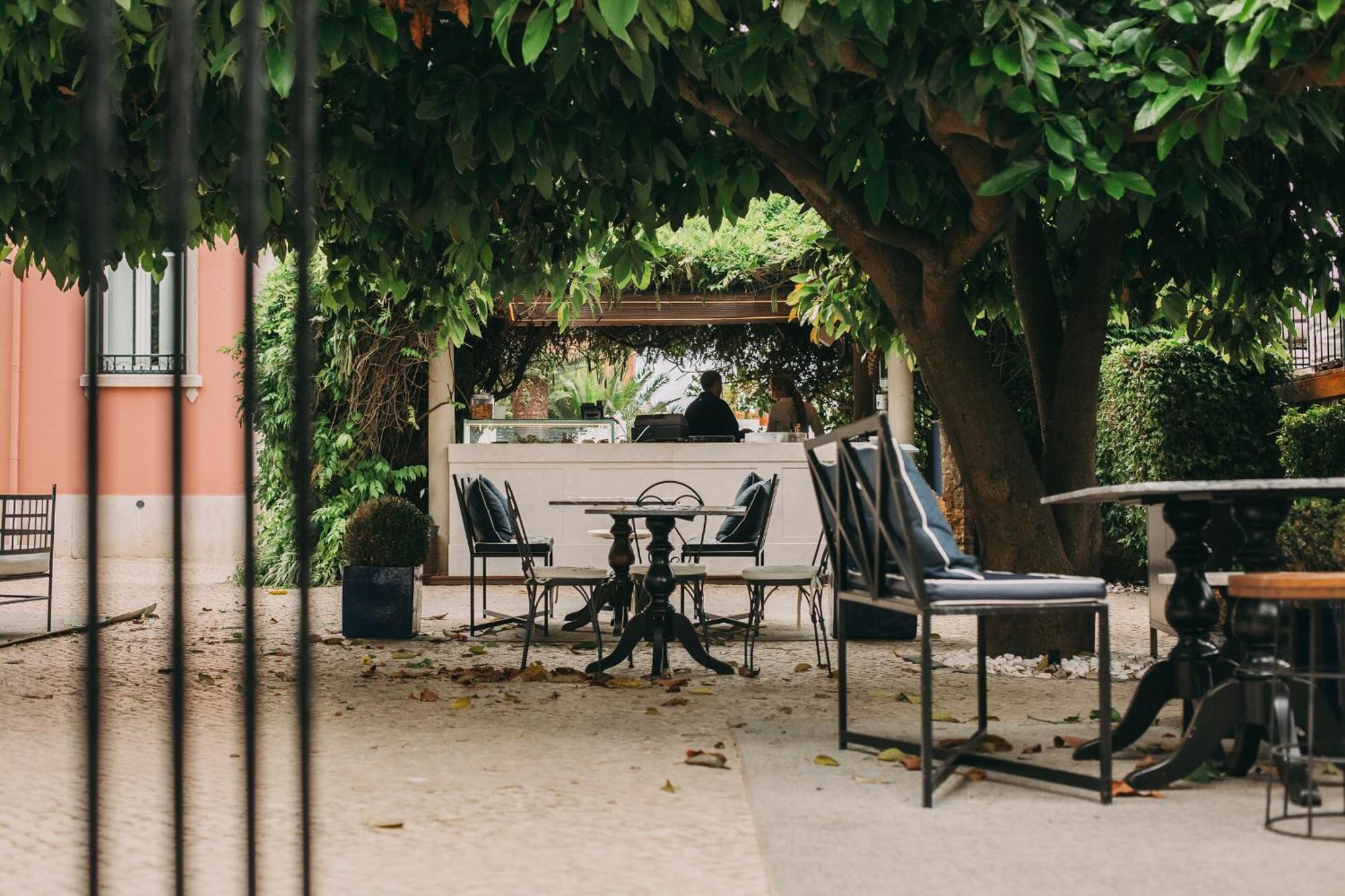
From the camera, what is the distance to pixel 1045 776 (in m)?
3.52

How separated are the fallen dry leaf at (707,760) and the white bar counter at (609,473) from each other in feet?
24.7

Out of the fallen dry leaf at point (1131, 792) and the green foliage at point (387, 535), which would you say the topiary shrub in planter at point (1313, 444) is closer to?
the fallen dry leaf at point (1131, 792)

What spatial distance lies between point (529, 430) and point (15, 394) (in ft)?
23.4

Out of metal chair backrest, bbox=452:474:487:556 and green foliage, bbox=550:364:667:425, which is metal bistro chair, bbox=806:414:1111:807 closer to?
metal chair backrest, bbox=452:474:487:556

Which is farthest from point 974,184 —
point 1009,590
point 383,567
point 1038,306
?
point 383,567

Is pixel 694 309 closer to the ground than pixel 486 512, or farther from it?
farther from it

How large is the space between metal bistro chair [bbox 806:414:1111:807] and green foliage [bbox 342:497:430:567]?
390 centimetres

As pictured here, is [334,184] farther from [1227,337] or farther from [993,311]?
[1227,337]

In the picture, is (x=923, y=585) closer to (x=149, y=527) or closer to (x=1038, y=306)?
(x=1038, y=306)

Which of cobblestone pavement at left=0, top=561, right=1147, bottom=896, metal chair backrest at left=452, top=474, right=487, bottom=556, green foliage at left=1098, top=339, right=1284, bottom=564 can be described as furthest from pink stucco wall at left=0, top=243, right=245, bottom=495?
green foliage at left=1098, top=339, right=1284, bottom=564

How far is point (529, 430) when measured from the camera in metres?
12.0

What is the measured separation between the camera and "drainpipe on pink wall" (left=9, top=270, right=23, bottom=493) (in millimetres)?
14992

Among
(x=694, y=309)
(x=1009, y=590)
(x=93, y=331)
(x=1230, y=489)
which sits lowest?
(x=1009, y=590)

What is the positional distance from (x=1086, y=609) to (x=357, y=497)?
9107mm
